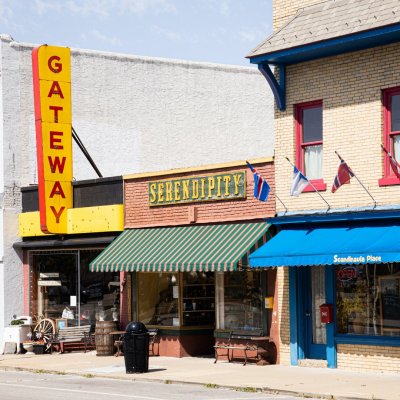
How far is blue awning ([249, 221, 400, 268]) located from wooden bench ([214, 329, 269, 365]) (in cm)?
221

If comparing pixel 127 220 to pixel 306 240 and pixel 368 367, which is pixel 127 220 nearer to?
pixel 306 240

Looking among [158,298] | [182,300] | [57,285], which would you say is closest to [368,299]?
[182,300]

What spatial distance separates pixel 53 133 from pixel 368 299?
11344 millimetres

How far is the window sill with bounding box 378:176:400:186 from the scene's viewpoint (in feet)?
69.8

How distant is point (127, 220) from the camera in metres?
28.3

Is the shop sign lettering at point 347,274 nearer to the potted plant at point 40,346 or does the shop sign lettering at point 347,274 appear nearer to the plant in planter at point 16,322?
the potted plant at point 40,346

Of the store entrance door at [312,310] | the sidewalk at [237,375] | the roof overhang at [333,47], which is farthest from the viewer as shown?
the store entrance door at [312,310]

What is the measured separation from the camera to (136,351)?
22891 millimetres

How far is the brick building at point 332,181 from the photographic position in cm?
2145

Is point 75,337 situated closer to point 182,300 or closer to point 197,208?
point 182,300

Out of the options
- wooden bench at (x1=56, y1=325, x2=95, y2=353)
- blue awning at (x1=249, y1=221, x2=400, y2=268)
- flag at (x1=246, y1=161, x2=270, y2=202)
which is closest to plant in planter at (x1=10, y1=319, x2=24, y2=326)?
wooden bench at (x1=56, y1=325, x2=95, y2=353)

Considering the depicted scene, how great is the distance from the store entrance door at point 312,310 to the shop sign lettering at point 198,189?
2.57 m

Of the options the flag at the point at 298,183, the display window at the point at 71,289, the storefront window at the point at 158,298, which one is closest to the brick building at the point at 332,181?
the flag at the point at 298,183

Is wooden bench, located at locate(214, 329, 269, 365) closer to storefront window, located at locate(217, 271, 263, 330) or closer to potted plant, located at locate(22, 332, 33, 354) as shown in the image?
storefront window, located at locate(217, 271, 263, 330)
